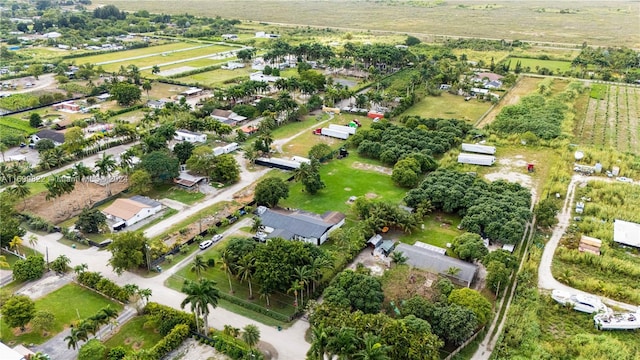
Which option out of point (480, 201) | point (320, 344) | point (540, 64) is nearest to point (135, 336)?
point (320, 344)

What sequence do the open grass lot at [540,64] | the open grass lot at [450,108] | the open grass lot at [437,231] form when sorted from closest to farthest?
the open grass lot at [437,231] < the open grass lot at [450,108] < the open grass lot at [540,64]

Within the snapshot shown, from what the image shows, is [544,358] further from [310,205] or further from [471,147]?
[471,147]

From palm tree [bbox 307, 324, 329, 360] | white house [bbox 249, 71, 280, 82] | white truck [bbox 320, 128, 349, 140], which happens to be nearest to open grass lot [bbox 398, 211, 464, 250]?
palm tree [bbox 307, 324, 329, 360]

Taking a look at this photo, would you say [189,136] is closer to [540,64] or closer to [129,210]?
[129,210]

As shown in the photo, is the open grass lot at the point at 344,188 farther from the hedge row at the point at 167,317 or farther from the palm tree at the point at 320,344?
the palm tree at the point at 320,344

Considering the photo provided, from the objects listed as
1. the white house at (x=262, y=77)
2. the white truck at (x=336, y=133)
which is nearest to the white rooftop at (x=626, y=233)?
the white truck at (x=336, y=133)
